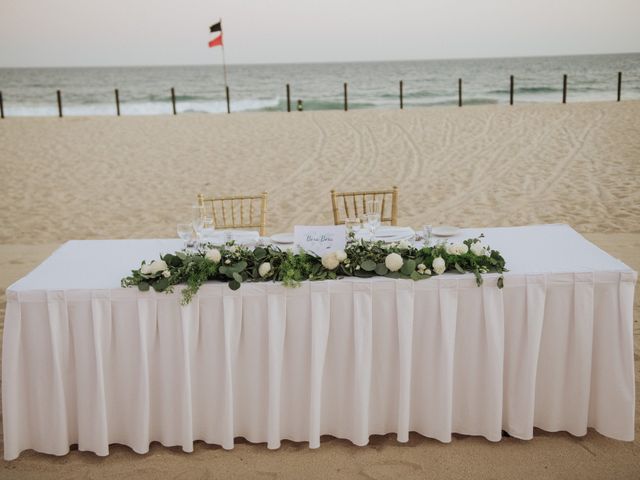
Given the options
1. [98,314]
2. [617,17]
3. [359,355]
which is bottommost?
[359,355]

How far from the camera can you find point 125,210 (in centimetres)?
854

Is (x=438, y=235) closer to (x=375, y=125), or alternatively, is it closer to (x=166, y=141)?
(x=166, y=141)

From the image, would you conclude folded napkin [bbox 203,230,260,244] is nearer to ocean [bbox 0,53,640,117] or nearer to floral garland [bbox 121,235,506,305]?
floral garland [bbox 121,235,506,305]

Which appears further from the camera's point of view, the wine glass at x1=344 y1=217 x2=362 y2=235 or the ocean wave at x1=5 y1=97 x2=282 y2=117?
the ocean wave at x1=5 y1=97 x2=282 y2=117

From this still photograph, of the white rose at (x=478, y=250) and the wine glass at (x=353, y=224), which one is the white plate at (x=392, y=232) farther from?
the white rose at (x=478, y=250)

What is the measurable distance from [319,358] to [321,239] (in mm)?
521

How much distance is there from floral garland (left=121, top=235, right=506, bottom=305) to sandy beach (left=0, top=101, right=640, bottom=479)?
2.67 feet

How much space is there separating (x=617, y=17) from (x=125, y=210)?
37149mm

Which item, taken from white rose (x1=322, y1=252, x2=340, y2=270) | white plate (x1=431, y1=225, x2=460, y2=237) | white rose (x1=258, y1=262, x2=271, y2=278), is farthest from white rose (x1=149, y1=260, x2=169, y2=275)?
white plate (x1=431, y1=225, x2=460, y2=237)

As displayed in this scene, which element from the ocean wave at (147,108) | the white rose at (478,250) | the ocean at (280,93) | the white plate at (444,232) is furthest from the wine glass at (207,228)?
the ocean wave at (147,108)

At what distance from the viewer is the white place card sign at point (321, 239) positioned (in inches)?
107

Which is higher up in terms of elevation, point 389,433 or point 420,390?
point 420,390

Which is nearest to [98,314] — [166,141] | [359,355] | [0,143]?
[359,355]

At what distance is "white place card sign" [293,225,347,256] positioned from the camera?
107 inches
